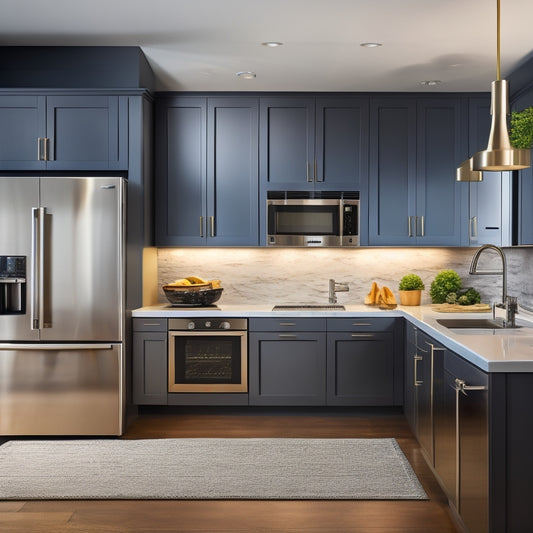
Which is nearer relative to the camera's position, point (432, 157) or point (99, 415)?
point (99, 415)

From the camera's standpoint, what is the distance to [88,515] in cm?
314

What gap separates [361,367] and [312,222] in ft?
3.97

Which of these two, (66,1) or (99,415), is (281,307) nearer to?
(99,415)

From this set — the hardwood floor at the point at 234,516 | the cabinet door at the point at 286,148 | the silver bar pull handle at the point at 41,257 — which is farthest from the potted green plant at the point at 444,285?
the silver bar pull handle at the point at 41,257

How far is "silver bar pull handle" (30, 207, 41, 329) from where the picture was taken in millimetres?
4273

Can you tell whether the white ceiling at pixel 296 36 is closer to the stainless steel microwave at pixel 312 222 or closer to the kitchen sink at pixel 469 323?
the stainless steel microwave at pixel 312 222

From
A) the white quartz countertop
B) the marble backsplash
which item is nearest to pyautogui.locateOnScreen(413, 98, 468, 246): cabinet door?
the marble backsplash

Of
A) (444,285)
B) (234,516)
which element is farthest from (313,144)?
(234,516)

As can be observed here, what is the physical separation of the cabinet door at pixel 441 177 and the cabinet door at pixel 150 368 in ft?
7.34

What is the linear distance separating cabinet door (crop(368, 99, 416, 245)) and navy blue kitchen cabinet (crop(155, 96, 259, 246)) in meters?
0.96

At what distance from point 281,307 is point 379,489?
1968 mm

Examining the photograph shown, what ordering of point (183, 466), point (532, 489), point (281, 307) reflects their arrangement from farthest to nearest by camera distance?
point (281, 307)
point (183, 466)
point (532, 489)

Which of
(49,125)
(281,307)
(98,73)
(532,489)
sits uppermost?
(98,73)

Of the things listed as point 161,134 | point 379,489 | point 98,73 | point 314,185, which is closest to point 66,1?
point 98,73
